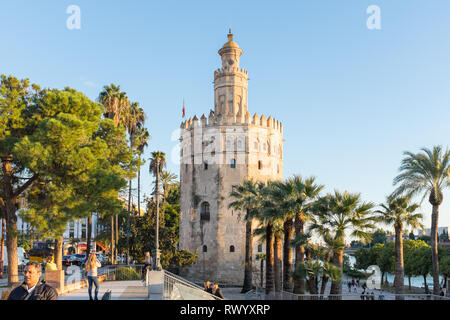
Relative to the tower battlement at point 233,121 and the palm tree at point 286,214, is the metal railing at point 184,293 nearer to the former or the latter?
the palm tree at point 286,214

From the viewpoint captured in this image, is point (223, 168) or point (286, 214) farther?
point (223, 168)

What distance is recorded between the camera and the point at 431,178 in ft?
88.2

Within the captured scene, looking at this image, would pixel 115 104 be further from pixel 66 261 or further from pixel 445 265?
pixel 445 265

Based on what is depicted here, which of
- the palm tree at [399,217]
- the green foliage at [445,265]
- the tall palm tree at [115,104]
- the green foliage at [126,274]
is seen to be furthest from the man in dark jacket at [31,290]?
the green foliage at [445,265]

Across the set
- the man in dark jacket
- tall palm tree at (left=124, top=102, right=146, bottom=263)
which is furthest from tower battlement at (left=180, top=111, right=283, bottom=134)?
the man in dark jacket

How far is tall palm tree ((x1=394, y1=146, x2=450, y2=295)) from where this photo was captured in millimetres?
26641

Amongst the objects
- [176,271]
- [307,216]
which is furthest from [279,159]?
[307,216]

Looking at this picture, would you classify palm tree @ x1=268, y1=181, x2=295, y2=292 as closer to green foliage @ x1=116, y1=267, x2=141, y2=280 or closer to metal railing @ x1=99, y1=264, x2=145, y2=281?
metal railing @ x1=99, y1=264, x2=145, y2=281

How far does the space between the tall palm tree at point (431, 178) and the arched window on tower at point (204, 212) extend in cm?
2655

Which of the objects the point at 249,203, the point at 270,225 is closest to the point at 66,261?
the point at 249,203

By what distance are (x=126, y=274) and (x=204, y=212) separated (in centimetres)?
2454

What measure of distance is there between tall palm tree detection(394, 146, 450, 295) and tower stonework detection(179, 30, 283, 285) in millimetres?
23024
